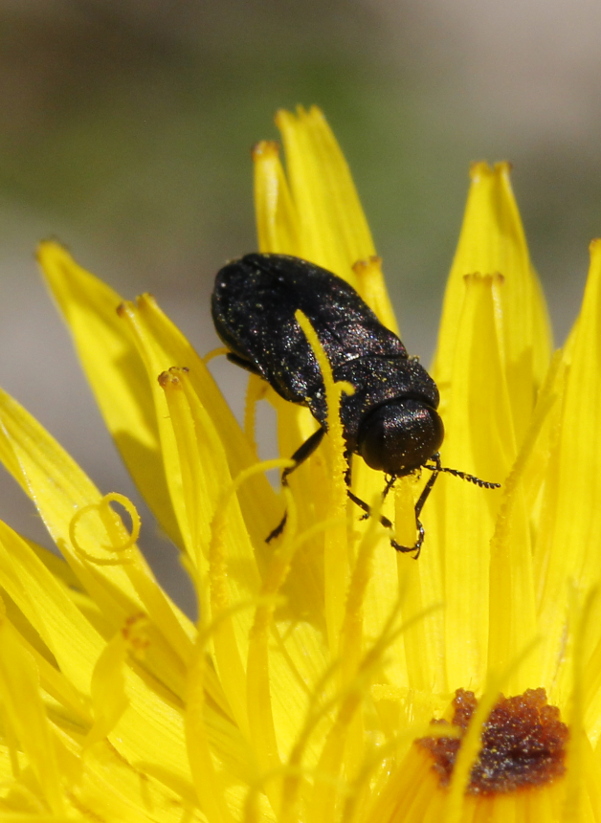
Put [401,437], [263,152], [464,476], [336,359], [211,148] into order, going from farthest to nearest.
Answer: [211,148], [263,152], [336,359], [464,476], [401,437]

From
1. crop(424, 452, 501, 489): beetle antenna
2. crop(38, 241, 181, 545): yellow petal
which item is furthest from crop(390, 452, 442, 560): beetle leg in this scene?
crop(38, 241, 181, 545): yellow petal

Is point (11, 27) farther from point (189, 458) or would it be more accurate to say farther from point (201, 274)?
point (189, 458)

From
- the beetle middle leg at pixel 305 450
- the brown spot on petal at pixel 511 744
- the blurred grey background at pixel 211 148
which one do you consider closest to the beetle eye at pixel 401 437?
the beetle middle leg at pixel 305 450

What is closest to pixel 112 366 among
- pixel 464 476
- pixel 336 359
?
pixel 336 359

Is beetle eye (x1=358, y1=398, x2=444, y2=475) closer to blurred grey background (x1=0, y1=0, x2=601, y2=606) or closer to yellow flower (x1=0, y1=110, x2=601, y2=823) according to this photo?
yellow flower (x1=0, y1=110, x2=601, y2=823)

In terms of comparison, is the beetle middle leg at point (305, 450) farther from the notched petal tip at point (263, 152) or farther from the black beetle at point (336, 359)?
the notched petal tip at point (263, 152)

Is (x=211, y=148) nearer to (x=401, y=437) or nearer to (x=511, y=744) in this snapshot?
(x=401, y=437)
